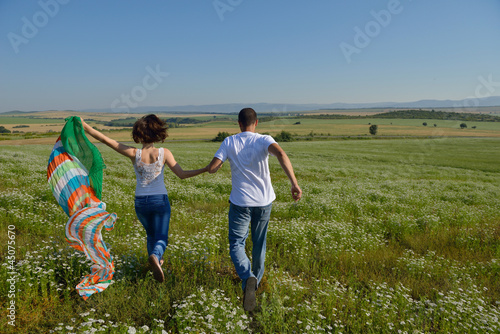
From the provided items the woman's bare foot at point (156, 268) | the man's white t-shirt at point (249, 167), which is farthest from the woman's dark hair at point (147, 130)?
the woman's bare foot at point (156, 268)

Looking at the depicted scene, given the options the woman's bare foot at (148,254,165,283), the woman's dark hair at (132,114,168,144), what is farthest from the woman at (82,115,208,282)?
the woman's bare foot at (148,254,165,283)

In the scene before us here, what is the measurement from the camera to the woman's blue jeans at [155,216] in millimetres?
4289

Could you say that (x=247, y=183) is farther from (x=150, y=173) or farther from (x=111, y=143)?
(x=111, y=143)

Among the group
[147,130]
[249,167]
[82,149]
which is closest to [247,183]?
[249,167]

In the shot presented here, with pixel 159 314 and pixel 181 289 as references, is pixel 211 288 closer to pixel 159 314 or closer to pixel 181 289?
pixel 181 289

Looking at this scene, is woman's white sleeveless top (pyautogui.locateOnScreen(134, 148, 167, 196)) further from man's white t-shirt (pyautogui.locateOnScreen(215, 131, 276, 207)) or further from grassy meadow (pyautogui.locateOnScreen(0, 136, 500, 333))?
grassy meadow (pyautogui.locateOnScreen(0, 136, 500, 333))

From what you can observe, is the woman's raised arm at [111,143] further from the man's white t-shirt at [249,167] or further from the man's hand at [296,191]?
the man's hand at [296,191]

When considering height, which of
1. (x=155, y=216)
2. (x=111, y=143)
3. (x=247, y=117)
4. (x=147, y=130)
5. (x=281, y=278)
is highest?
(x=247, y=117)

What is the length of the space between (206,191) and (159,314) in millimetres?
8431

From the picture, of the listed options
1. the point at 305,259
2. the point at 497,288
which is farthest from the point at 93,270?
the point at 497,288

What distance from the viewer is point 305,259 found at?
5531 mm

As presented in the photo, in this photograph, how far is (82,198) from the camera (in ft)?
13.9

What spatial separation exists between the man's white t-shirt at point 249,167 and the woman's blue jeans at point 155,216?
1.09 m

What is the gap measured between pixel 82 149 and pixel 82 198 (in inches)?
30.1
